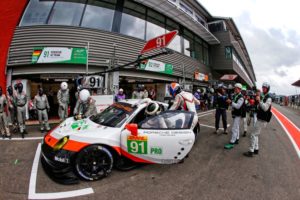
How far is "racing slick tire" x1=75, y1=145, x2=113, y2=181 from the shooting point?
295 centimetres

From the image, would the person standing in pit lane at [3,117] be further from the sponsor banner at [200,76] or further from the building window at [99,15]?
the sponsor banner at [200,76]

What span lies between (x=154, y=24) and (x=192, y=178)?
12185mm

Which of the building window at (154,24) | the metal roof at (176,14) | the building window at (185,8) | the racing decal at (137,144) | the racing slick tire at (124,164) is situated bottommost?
the racing slick tire at (124,164)

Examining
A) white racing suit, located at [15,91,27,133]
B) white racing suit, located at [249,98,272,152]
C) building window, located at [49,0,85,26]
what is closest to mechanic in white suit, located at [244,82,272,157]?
white racing suit, located at [249,98,272,152]

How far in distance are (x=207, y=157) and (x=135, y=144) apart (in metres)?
2.00

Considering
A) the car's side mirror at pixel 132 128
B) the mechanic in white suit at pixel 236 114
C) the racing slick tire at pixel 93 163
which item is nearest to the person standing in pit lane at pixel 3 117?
the racing slick tire at pixel 93 163

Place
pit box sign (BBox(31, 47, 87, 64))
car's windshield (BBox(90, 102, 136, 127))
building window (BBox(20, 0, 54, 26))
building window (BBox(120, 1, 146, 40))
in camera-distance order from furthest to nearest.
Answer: building window (BBox(120, 1, 146, 40)) → building window (BBox(20, 0, 54, 26)) → pit box sign (BBox(31, 47, 87, 64)) → car's windshield (BBox(90, 102, 136, 127))

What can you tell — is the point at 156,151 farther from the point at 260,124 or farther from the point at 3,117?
the point at 3,117

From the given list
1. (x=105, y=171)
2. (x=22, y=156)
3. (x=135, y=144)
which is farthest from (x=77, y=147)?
(x=22, y=156)

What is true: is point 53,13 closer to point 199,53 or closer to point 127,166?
point 127,166

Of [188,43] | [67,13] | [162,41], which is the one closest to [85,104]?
[162,41]

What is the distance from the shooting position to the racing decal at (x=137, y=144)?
3.19m

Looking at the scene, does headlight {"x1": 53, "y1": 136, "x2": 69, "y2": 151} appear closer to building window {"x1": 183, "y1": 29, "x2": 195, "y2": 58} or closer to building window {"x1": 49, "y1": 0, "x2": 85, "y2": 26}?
building window {"x1": 49, "y1": 0, "x2": 85, "y2": 26}

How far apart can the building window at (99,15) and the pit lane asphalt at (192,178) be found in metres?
7.70
